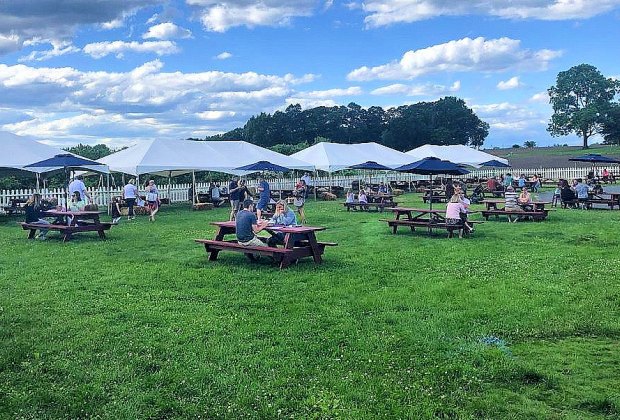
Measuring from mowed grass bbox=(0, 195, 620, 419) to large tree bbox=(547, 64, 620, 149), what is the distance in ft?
265

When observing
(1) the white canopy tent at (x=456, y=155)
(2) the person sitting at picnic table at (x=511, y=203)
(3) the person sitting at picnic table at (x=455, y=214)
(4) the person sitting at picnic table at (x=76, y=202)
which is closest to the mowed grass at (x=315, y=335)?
(3) the person sitting at picnic table at (x=455, y=214)

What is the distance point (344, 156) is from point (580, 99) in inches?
2775

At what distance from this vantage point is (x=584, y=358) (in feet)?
19.4

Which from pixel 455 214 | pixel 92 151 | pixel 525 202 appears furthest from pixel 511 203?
pixel 92 151

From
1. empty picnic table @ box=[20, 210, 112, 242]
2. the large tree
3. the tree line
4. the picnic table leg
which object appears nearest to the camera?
the picnic table leg

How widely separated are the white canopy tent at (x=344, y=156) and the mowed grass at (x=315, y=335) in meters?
19.1

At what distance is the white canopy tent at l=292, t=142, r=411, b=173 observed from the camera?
31062mm

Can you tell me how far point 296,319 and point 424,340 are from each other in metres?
1.59

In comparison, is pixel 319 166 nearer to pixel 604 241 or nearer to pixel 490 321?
pixel 604 241

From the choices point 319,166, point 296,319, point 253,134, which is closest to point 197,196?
point 319,166

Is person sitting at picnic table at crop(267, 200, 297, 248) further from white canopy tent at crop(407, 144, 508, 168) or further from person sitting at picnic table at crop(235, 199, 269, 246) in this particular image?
white canopy tent at crop(407, 144, 508, 168)

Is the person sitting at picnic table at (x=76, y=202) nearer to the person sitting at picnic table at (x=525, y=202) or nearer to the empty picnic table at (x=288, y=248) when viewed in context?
the empty picnic table at (x=288, y=248)

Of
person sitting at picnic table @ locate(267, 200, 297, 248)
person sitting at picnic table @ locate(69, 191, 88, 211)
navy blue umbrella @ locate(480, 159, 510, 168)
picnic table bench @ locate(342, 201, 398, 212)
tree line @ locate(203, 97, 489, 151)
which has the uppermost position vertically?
tree line @ locate(203, 97, 489, 151)

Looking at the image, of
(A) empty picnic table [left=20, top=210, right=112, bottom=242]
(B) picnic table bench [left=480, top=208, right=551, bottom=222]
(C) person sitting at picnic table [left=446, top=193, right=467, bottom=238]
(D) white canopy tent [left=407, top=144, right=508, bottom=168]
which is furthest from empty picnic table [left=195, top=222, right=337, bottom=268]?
(D) white canopy tent [left=407, top=144, right=508, bottom=168]
